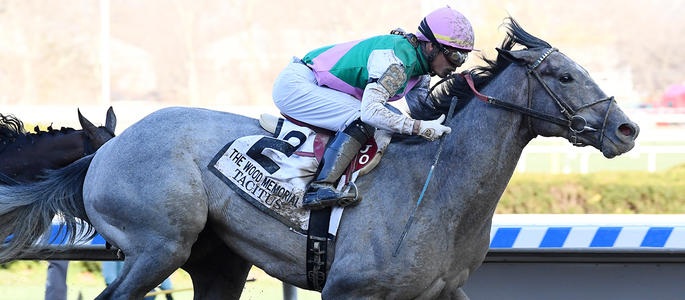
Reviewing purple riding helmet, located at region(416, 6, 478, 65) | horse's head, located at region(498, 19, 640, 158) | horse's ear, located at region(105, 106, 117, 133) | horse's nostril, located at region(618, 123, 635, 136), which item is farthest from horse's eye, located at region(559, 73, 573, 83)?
horse's ear, located at region(105, 106, 117, 133)

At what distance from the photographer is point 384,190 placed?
380 cm

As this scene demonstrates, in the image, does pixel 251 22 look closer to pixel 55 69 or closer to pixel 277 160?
pixel 55 69

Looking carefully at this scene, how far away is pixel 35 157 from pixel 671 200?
6.58m

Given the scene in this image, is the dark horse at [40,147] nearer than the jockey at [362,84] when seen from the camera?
No

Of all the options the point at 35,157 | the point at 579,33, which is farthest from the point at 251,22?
the point at 35,157

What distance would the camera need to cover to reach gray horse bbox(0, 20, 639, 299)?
3.64m

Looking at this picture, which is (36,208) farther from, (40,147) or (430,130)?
(430,130)

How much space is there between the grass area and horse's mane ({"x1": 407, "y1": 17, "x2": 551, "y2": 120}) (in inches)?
116

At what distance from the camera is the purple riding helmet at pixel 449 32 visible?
12.5 ft

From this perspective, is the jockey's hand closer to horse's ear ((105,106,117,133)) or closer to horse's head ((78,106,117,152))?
horse's head ((78,106,117,152))

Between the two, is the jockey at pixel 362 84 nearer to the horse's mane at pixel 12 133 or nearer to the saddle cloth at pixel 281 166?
the saddle cloth at pixel 281 166

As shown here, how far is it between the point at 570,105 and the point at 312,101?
3.60ft

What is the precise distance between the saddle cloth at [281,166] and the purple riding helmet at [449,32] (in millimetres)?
451

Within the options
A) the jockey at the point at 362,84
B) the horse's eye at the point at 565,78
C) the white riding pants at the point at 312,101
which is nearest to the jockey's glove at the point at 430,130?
the jockey at the point at 362,84
